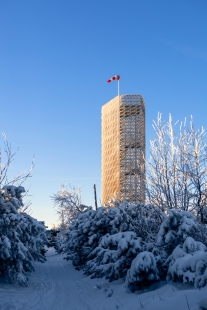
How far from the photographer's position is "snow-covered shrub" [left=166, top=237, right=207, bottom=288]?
7092 mm

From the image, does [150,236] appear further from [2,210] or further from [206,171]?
[2,210]

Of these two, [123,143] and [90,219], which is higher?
[123,143]

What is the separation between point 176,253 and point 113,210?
26.8 feet

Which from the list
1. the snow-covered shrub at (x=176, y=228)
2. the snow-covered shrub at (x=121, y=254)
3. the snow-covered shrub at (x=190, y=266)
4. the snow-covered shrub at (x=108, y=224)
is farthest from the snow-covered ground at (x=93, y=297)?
the snow-covered shrub at (x=108, y=224)

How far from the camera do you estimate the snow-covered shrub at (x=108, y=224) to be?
15.7 metres

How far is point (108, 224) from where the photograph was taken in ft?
57.0

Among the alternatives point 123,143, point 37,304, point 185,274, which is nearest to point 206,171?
point 185,274

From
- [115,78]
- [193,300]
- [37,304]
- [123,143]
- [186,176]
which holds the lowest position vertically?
[37,304]

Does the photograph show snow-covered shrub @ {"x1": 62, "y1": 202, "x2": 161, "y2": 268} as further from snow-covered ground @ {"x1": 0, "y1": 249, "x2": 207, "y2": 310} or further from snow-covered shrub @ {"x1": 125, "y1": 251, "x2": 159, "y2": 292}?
snow-covered shrub @ {"x1": 125, "y1": 251, "x2": 159, "y2": 292}

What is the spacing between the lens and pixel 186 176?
1304cm

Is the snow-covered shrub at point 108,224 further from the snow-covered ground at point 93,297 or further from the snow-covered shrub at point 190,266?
the snow-covered shrub at point 190,266

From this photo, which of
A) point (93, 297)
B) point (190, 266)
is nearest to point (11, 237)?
point (93, 297)

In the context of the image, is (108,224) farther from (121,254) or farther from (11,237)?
(121,254)

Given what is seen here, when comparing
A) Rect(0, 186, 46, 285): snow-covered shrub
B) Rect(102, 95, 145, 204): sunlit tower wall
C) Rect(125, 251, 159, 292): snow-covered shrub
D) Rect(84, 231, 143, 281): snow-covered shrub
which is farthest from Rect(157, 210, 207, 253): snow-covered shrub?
Rect(102, 95, 145, 204): sunlit tower wall
